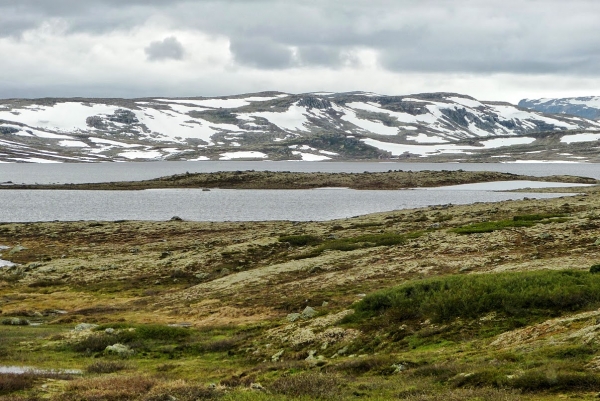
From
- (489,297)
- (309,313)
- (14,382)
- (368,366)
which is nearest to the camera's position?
(14,382)

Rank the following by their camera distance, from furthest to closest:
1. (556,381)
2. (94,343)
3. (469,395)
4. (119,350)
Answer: (94,343), (119,350), (556,381), (469,395)

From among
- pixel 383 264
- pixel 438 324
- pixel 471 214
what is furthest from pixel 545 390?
pixel 471 214

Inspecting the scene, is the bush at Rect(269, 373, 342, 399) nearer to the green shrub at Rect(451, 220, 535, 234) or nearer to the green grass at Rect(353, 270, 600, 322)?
the green grass at Rect(353, 270, 600, 322)

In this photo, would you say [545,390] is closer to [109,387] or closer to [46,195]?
[109,387]

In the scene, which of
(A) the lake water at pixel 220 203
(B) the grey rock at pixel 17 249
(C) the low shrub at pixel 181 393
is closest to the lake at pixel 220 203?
(A) the lake water at pixel 220 203

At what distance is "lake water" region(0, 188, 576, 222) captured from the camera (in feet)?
378

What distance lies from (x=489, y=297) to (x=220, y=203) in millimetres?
112879

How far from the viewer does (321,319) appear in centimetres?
3058

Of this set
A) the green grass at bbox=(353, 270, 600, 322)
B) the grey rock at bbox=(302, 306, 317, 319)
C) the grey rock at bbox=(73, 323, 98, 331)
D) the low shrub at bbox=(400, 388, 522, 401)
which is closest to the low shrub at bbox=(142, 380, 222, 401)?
the low shrub at bbox=(400, 388, 522, 401)

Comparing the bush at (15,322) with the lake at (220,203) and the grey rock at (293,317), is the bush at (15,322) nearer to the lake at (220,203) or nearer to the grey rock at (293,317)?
the grey rock at (293,317)

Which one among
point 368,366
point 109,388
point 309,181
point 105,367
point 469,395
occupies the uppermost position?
point 469,395

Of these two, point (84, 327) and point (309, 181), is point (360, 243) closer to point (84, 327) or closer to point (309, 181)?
point (84, 327)

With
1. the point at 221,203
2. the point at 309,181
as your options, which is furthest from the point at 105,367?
the point at 309,181

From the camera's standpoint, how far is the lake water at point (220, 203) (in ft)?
378
